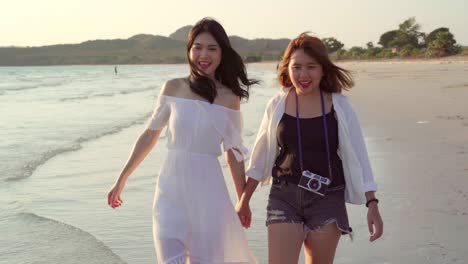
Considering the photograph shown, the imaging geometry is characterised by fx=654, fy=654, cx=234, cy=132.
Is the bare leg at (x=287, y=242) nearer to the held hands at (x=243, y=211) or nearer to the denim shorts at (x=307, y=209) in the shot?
the denim shorts at (x=307, y=209)

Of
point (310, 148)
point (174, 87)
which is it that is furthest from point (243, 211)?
point (174, 87)

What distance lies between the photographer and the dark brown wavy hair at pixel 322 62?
11.4 feet

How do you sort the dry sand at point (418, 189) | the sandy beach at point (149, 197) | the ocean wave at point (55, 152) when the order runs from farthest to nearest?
1. the ocean wave at point (55, 152)
2. the sandy beach at point (149, 197)
3. the dry sand at point (418, 189)

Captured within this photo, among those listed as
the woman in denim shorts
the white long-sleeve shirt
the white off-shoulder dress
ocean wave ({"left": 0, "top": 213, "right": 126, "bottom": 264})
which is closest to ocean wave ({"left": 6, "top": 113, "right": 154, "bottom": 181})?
ocean wave ({"left": 0, "top": 213, "right": 126, "bottom": 264})

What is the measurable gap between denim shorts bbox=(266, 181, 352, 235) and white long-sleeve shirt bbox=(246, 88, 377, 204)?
0.10 m

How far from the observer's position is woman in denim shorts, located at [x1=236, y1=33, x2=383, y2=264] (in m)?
3.36

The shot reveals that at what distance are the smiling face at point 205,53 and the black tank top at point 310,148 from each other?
0.55m

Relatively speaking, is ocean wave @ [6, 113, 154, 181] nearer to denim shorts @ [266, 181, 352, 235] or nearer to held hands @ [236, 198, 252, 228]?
held hands @ [236, 198, 252, 228]

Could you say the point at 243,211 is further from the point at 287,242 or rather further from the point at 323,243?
the point at 323,243

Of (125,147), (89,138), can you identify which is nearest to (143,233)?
(125,147)

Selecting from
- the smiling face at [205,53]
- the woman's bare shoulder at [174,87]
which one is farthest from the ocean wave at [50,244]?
the smiling face at [205,53]

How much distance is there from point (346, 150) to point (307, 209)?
373 mm

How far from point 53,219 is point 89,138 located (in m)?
6.61

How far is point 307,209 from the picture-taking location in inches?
133
